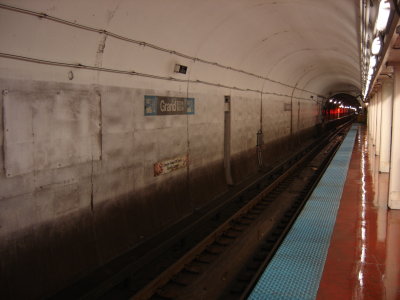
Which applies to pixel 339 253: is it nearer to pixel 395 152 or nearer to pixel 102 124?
pixel 395 152

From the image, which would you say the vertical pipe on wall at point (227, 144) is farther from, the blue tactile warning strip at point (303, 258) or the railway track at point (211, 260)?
the blue tactile warning strip at point (303, 258)

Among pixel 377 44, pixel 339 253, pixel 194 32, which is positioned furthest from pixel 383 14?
pixel 194 32

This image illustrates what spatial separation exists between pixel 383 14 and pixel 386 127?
7.49m

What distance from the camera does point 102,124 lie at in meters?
5.86

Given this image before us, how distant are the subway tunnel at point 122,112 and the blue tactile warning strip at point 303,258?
1.44m

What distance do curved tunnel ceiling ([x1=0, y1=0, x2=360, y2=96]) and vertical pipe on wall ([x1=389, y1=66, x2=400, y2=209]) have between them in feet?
5.09

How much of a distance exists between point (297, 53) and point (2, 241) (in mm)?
11739

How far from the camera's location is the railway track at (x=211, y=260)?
5065 mm

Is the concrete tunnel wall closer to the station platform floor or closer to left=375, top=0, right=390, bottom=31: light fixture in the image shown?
the station platform floor

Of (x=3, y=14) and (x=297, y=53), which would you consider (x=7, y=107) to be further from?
(x=297, y=53)

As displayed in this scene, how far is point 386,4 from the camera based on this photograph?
3.58m

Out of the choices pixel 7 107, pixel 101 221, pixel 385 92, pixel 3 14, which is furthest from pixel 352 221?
pixel 385 92

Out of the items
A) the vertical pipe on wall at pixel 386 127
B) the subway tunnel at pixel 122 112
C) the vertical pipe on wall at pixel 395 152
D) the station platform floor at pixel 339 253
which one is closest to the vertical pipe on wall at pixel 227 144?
the subway tunnel at pixel 122 112

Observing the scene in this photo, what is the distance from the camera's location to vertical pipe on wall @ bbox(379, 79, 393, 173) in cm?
1023
